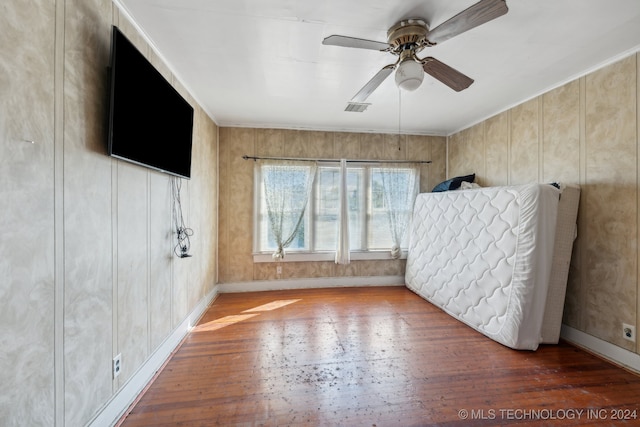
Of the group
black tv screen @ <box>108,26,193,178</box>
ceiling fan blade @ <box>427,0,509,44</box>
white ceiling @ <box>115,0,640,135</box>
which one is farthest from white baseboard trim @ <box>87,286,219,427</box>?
ceiling fan blade @ <box>427,0,509,44</box>

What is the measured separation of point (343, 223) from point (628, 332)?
9.74 feet

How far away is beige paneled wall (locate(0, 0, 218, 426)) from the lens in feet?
3.13

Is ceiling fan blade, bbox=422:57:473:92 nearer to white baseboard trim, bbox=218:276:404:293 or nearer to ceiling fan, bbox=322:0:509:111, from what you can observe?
ceiling fan, bbox=322:0:509:111

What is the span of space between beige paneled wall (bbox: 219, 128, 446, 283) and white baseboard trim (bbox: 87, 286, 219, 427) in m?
1.26

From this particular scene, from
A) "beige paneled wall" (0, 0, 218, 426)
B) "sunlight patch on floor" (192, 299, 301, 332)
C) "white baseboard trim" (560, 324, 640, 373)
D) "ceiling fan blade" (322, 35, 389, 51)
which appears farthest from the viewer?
"sunlight patch on floor" (192, 299, 301, 332)

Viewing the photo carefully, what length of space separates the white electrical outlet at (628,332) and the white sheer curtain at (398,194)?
2385 millimetres

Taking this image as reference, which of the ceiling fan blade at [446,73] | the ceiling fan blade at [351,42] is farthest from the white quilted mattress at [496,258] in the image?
the ceiling fan blade at [351,42]

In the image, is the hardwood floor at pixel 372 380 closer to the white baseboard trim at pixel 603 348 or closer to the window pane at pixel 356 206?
the white baseboard trim at pixel 603 348

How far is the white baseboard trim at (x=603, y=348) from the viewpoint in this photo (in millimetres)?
1995

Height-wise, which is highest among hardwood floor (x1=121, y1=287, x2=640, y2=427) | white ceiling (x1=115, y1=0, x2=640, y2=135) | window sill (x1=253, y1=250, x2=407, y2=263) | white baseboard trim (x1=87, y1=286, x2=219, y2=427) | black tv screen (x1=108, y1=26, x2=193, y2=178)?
white ceiling (x1=115, y1=0, x2=640, y2=135)

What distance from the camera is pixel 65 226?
1.18 metres

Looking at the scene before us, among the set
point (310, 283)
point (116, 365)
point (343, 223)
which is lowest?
point (310, 283)

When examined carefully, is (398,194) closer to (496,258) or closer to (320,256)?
(320,256)

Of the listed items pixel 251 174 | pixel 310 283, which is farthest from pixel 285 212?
pixel 310 283
